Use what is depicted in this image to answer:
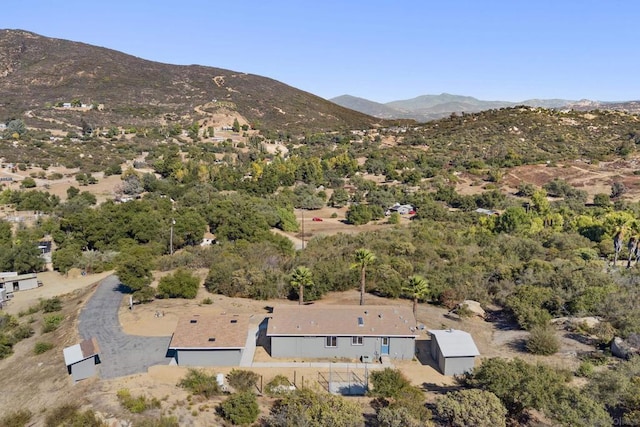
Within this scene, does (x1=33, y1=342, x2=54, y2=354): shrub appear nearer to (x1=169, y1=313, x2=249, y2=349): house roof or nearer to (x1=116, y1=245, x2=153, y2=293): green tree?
(x1=116, y1=245, x2=153, y2=293): green tree

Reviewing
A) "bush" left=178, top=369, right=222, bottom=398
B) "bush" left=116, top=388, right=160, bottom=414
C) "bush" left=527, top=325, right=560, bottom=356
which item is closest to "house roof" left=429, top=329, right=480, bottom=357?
"bush" left=527, top=325, right=560, bottom=356

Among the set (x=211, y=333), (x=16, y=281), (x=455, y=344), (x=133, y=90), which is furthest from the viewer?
(x=133, y=90)

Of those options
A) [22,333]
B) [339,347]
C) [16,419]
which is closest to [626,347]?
[339,347]

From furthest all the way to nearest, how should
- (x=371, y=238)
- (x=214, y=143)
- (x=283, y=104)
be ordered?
(x=283, y=104) < (x=214, y=143) < (x=371, y=238)

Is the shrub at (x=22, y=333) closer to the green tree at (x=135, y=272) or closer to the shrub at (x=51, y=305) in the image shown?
the shrub at (x=51, y=305)

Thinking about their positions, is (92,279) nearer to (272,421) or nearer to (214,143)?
(272,421)

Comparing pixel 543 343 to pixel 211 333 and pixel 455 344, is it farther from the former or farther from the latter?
pixel 211 333

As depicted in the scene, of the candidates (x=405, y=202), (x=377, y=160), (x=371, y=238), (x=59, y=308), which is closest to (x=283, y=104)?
(x=377, y=160)
